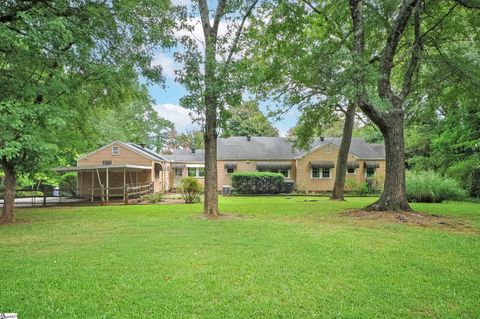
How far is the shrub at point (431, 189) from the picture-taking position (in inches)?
704

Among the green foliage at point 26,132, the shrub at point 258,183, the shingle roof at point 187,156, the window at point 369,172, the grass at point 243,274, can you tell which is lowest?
the grass at point 243,274

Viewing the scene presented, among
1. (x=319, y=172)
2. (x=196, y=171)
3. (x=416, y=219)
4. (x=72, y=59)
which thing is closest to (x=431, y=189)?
(x=416, y=219)

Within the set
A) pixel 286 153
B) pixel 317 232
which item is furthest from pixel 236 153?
pixel 317 232

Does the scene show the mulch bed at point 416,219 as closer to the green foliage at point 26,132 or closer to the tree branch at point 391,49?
the tree branch at point 391,49

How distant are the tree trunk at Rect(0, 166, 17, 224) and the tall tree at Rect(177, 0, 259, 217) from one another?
689cm

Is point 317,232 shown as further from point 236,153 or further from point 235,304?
point 236,153

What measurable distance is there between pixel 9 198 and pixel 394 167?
13756mm

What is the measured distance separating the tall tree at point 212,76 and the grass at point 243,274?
3825 millimetres

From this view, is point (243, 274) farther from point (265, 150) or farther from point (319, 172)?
point (265, 150)

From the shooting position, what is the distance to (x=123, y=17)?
1046 centimetres

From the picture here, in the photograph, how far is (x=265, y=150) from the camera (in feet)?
105

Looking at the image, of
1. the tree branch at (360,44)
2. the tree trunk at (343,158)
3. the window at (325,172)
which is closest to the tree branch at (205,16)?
the tree branch at (360,44)

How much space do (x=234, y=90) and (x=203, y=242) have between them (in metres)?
5.14

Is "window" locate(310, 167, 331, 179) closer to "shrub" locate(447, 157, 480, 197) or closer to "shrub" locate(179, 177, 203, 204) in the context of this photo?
"shrub" locate(447, 157, 480, 197)
